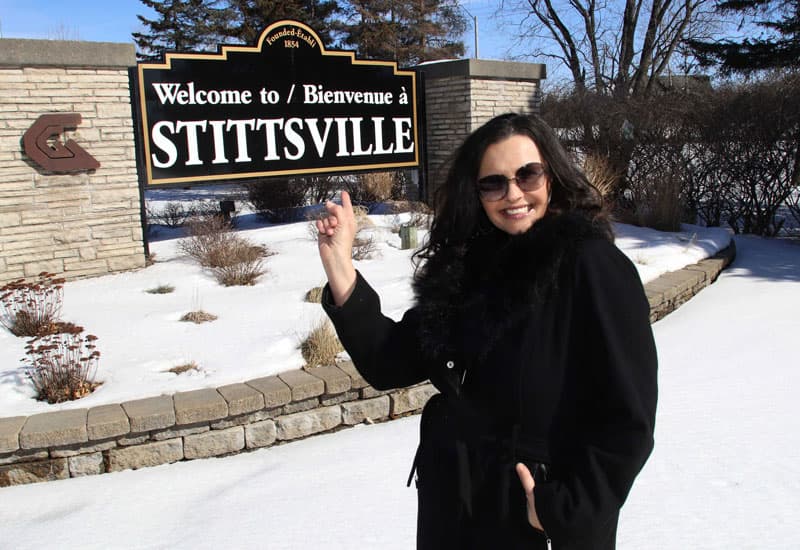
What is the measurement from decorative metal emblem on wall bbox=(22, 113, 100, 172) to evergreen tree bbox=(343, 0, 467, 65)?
18.3m

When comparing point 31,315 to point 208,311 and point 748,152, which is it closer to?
point 208,311

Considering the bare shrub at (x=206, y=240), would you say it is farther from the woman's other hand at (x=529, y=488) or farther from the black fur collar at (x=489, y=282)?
the woman's other hand at (x=529, y=488)

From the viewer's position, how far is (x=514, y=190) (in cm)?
159

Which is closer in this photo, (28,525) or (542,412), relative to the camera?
(542,412)

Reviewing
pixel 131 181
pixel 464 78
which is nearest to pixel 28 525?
pixel 131 181

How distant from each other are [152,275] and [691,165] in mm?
8042

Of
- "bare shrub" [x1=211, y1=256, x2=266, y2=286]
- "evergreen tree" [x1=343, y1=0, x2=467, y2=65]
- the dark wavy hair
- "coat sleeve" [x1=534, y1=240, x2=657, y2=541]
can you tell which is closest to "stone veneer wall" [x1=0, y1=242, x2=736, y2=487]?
"bare shrub" [x1=211, y1=256, x2=266, y2=286]

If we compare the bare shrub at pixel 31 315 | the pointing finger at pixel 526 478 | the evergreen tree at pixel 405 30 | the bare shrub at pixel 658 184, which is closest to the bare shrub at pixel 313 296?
the bare shrub at pixel 31 315

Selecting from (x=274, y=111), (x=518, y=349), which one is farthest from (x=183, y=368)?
(x=274, y=111)

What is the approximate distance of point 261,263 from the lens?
21.4 ft

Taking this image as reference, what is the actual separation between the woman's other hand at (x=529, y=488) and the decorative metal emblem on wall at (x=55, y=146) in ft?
20.6

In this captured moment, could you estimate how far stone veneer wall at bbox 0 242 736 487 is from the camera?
3.49m

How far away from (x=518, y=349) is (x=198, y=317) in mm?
4076

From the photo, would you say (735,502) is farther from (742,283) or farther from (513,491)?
(742,283)
